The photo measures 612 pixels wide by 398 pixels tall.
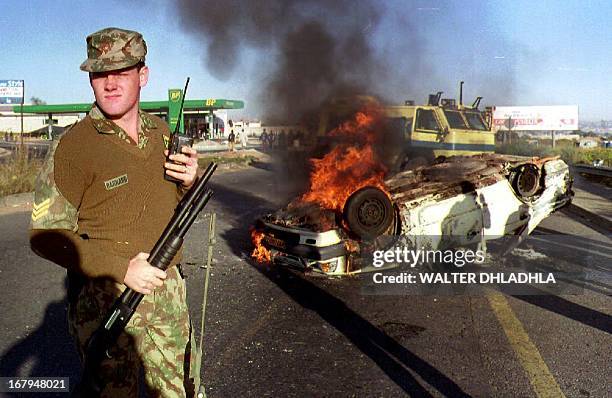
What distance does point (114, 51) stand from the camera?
6.25 ft

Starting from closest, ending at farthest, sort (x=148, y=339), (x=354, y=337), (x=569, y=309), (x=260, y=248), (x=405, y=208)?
(x=148, y=339) → (x=354, y=337) → (x=569, y=309) → (x=405, y=208) → (x=260, y=248)

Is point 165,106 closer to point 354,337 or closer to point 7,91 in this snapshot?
point 7,91

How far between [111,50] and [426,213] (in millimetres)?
4231

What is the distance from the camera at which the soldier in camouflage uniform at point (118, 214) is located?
184 cm

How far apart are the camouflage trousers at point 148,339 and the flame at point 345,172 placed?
3.37 meters

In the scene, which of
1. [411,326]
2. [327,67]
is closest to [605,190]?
[327,67]

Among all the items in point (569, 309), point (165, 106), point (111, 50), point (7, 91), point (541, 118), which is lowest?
point (569, 309)

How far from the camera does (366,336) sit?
411 centimetres

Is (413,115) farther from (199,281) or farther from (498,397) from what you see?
(498,397)

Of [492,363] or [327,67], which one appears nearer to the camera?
[492,363]

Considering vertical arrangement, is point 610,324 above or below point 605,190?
below

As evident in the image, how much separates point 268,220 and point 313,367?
2719 millimetres

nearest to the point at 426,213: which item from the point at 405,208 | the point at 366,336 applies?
the point at 405,208

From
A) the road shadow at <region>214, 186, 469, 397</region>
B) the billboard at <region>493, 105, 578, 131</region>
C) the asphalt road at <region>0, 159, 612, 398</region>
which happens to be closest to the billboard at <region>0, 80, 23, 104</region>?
the asphalt road at <region>0, 159, 612, 398</region>
